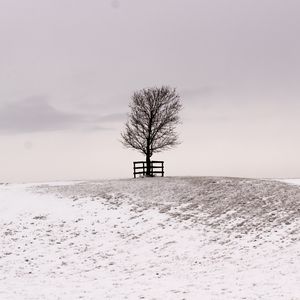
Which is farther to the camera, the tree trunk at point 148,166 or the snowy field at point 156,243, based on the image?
the tree trunk at point 148,166

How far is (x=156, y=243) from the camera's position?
2014 centimetres

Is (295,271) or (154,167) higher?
(154,167)

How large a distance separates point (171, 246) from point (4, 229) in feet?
37.8

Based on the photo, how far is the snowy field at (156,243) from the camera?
13984mm

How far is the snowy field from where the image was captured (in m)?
14.0

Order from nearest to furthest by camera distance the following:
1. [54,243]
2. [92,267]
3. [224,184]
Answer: [92,267]
[54,243]
[224,184]

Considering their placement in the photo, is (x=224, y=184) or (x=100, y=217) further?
(x=224, y=184)

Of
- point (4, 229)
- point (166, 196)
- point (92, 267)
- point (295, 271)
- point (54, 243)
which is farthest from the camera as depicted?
point (166, 196)

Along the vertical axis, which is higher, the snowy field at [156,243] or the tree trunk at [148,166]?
the tree trunk at [148,166]

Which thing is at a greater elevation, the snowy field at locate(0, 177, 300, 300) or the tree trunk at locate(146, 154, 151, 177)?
the tree trunk at locate(146, 154, 151, 177)

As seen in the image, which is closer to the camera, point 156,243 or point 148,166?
point 156,243

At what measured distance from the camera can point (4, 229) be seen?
84.0 feet

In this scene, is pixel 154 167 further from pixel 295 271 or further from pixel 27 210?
A: pixel 295 271

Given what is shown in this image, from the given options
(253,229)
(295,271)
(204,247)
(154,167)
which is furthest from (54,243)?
(154,167)
